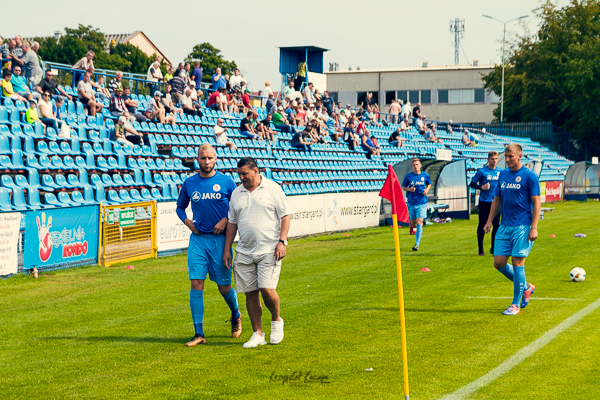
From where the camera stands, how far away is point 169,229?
1747 centimetres

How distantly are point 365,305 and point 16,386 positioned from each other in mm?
5207

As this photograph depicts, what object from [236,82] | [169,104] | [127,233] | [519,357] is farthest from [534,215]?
[236,82]

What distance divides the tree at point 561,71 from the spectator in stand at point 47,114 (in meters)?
47.6

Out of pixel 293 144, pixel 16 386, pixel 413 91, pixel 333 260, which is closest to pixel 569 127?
pixel 413 91

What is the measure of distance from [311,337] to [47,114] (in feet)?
43.3

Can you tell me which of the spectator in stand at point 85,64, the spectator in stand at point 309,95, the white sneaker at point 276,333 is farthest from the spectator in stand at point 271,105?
the white sneaker at point 276,333

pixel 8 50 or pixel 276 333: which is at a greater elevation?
pixel 8 50

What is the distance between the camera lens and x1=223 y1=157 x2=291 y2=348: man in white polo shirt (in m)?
7.57

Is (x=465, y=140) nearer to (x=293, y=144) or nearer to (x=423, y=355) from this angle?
(x=293, y=144)

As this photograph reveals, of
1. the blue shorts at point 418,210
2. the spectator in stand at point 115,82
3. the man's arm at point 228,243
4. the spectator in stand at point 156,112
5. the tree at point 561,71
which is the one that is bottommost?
the blue shorts at point 418,210

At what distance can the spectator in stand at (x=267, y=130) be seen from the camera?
27.5 metres

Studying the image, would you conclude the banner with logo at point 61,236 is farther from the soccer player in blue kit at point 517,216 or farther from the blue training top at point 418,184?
the soccer player in blue kit at point 517,216

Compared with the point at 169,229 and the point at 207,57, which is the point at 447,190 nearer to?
the point at 169,229

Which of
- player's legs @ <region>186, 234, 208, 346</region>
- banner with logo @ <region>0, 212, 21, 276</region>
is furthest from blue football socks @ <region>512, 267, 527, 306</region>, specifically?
banner with logo @ <region>0, 212, 21, 276</region>
